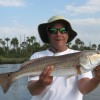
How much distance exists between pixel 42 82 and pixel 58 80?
0.30 m

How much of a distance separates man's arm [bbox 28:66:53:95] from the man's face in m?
0.51

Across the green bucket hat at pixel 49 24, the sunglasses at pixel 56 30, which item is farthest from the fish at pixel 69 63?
the green bucket hat at pixel 49 24

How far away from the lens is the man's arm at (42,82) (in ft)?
17.0

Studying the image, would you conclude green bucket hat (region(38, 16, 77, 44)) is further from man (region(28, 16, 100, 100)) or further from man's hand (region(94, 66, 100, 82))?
man's hand (region(94, 66, 100, 82))

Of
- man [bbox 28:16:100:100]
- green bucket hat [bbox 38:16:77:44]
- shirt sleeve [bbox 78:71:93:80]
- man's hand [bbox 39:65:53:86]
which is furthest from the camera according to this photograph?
green bucket hat [bbox 38:16:77:44]

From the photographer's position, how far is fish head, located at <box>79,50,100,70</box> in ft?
17.0

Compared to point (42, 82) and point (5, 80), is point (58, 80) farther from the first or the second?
point (5, 80)

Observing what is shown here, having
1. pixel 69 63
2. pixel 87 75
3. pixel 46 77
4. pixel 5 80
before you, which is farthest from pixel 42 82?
pixel 87 75

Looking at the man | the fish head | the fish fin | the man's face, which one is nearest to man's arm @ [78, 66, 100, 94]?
the man

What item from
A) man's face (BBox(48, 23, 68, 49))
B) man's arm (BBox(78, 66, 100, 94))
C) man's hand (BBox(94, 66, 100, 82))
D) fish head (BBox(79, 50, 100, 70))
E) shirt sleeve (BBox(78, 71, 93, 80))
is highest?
man's face (BBox(48, 23, 68, 49))

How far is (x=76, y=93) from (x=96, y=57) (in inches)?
26.5

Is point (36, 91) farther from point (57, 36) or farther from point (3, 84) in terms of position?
point (57, 36)

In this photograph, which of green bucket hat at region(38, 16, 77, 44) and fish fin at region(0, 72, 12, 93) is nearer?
fish fin at region(0, 72, 12, 93)

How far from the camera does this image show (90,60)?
17.2 feet
